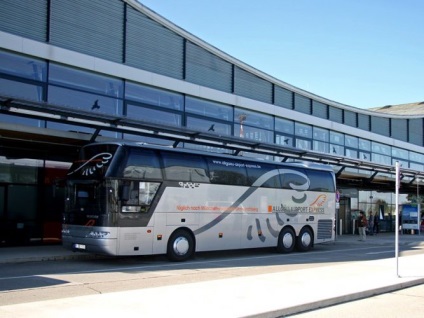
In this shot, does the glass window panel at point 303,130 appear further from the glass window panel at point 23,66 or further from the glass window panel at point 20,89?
the glass window panel at point 20,89

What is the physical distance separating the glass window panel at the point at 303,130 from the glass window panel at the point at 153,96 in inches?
391

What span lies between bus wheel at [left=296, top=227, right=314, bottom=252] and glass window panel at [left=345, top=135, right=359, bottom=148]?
15930 millimetres

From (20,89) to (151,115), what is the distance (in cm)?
623

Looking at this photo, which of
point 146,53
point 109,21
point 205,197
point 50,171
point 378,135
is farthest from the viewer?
point 378,135

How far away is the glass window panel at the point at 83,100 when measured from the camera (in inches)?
741

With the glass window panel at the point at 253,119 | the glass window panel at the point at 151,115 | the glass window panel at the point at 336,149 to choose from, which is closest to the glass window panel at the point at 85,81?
the glass window panel at the point at 151,115

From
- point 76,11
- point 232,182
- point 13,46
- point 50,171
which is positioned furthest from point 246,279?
point 76,11

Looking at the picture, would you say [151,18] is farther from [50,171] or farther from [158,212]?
[158,212]

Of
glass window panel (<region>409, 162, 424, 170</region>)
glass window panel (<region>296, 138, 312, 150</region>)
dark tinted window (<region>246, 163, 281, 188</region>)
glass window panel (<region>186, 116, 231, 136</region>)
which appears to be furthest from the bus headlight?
glass window panel (<region>409, 162, 424, 170</region>)

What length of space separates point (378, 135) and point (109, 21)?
25351 millimetres

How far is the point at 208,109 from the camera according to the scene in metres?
25.5

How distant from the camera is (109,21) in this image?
68.7 ft

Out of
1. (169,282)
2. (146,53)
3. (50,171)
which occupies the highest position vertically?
(146,53)

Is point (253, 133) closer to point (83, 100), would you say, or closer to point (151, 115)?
point (151, 115)
